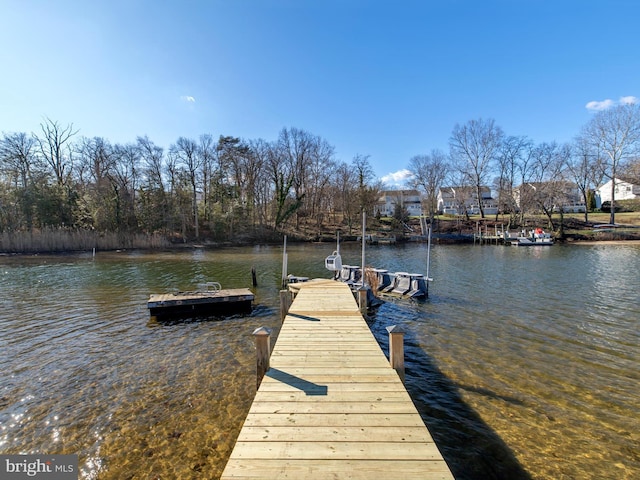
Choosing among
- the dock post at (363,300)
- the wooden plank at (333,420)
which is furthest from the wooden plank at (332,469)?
the dock post at (363,300)

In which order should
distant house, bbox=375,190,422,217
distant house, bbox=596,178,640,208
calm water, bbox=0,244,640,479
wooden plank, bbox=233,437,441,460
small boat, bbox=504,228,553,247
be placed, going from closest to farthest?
1. wooden plank, bbox=233,437,441,460
2. calm water, bbox=0,244,640,479
3. small boat, bbox=504,228,553,247
4. distant house, bbox=596,178,640,208
5. distant house, bbox=375,190,422,217

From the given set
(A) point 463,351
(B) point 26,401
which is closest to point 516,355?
(A) point 463,351

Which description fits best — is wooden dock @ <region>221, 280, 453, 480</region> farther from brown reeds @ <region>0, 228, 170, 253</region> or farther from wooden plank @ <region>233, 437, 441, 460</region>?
brown reeds @ <region>0, 228, 170, 253</region>

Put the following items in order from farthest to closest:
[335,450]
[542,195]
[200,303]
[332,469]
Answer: [542,195] → [200,303] → [335,450] → [332,469]

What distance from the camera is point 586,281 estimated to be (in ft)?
46.9

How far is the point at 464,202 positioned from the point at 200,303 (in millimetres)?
51222

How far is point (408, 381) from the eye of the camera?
5.72m

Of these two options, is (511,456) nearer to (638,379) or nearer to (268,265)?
(638,379)

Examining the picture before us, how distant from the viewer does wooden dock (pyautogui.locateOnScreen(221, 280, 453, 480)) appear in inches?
100

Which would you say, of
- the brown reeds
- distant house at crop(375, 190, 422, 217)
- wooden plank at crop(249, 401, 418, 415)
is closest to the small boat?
distant house at crop(375, 190, 422, 217)

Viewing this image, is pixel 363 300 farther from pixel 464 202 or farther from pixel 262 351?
pixel 464 202

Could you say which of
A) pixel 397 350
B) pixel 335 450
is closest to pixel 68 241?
pixel 397 350

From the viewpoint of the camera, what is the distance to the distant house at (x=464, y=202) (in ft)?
170

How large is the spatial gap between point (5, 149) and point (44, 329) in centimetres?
3466
